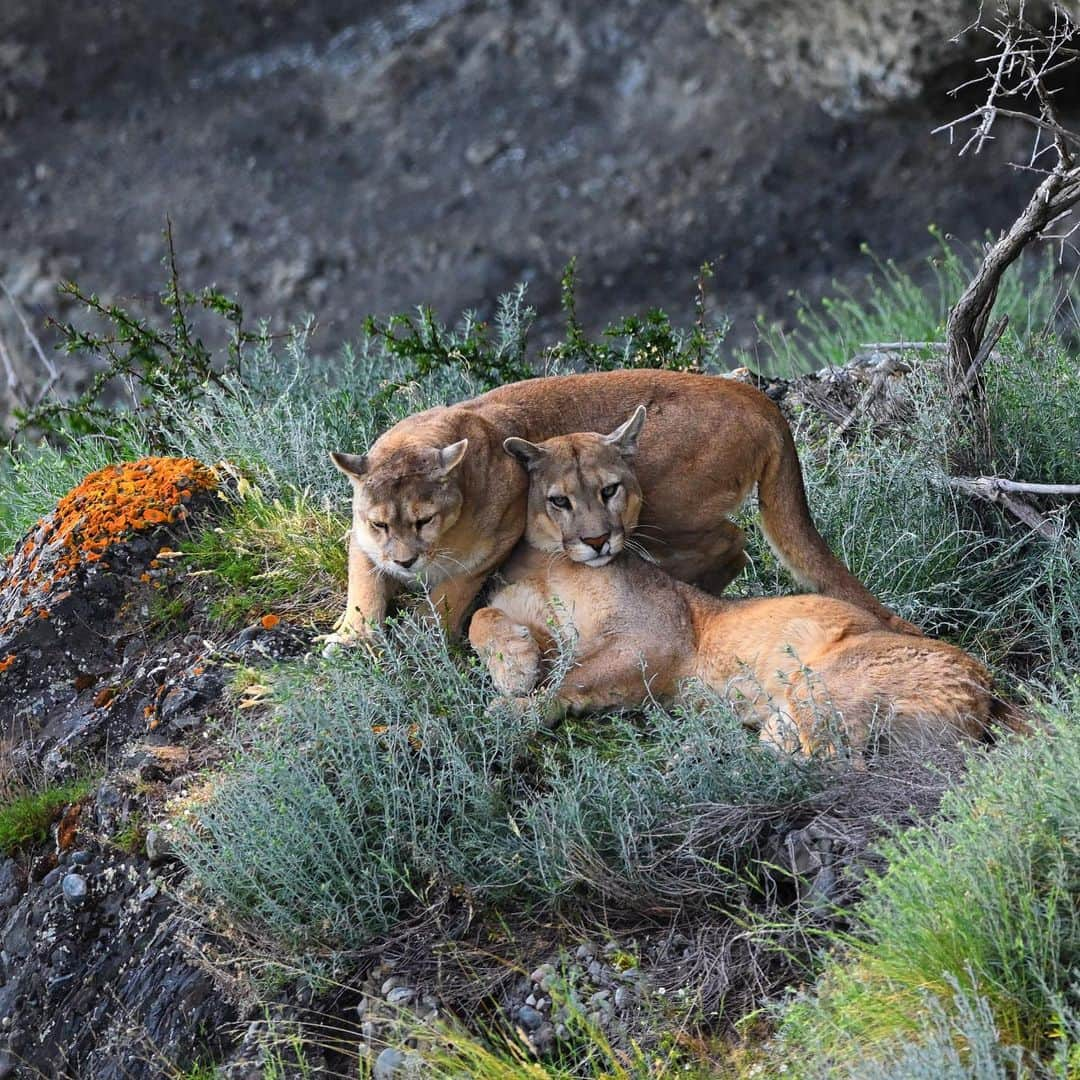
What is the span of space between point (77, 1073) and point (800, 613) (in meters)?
2.90

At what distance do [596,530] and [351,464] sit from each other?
963 millimetres

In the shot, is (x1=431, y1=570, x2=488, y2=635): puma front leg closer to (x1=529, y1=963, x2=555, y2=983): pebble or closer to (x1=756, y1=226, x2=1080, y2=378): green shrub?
(x1=529, y1=963, x2=555, y2=983): pebble

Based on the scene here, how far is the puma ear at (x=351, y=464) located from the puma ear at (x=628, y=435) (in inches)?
37.5

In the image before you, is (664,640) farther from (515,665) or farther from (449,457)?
(449,457)

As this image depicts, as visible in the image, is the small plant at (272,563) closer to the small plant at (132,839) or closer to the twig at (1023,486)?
the small plant at (132,839)

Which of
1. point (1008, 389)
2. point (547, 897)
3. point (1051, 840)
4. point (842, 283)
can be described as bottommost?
point (842, 283)

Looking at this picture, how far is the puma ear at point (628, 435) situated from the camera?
20.1 ft

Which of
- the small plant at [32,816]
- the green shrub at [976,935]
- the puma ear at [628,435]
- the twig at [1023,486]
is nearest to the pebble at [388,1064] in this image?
the green shrub at [976,935]

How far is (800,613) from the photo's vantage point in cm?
563

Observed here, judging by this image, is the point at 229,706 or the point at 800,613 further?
the point at 229,706

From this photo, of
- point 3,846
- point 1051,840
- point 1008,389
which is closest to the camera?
point 1051,840

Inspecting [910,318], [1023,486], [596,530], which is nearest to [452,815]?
[596,530]

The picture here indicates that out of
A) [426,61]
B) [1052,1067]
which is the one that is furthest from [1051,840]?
[426,61]

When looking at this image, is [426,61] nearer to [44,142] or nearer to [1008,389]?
[44,142]
